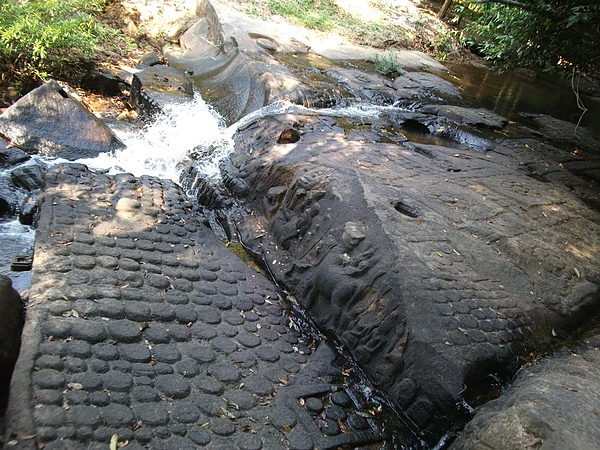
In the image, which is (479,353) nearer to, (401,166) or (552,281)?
(552,281)

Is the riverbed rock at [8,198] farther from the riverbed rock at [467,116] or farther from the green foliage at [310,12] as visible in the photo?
the green foliage at [310,12]

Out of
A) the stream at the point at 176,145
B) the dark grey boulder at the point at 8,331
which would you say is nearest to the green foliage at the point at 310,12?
the stream at the point at 176,145

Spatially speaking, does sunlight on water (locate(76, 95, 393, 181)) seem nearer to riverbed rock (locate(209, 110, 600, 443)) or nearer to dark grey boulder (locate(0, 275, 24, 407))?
riverbed rock (locate(209, 110, 600, 443))

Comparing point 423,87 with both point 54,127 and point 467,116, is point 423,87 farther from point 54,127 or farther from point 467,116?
point 54,127

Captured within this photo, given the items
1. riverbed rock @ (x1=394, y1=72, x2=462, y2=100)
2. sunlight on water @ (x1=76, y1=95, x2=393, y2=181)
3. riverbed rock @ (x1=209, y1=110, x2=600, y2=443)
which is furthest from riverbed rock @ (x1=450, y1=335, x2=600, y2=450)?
riverbed rock @ (x1=394, y1=72, x2=462, y2=100)

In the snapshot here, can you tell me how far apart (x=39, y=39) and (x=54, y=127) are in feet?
5.59

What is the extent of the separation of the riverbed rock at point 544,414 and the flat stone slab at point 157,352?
65cm

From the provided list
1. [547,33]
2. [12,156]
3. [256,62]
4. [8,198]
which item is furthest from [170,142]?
[547,33]

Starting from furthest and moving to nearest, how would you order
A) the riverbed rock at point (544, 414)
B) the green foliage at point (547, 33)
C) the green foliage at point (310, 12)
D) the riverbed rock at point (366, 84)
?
A: the green foliage at point (310, 12), the riverbed rock at point (366, 84), the green foliage at point (547, 33), the riverbed rock at point (544, 414)

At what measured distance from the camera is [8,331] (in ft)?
7.50

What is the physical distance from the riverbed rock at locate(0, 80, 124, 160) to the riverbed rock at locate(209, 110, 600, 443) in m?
1.69

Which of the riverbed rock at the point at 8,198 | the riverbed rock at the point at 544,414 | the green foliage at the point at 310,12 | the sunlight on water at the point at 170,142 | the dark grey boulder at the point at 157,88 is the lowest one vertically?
the riverbed rock at the point at 8,198

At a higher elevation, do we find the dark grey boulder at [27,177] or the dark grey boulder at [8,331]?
the dark grey boulder at [8,331]

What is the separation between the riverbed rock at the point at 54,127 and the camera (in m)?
4.88
